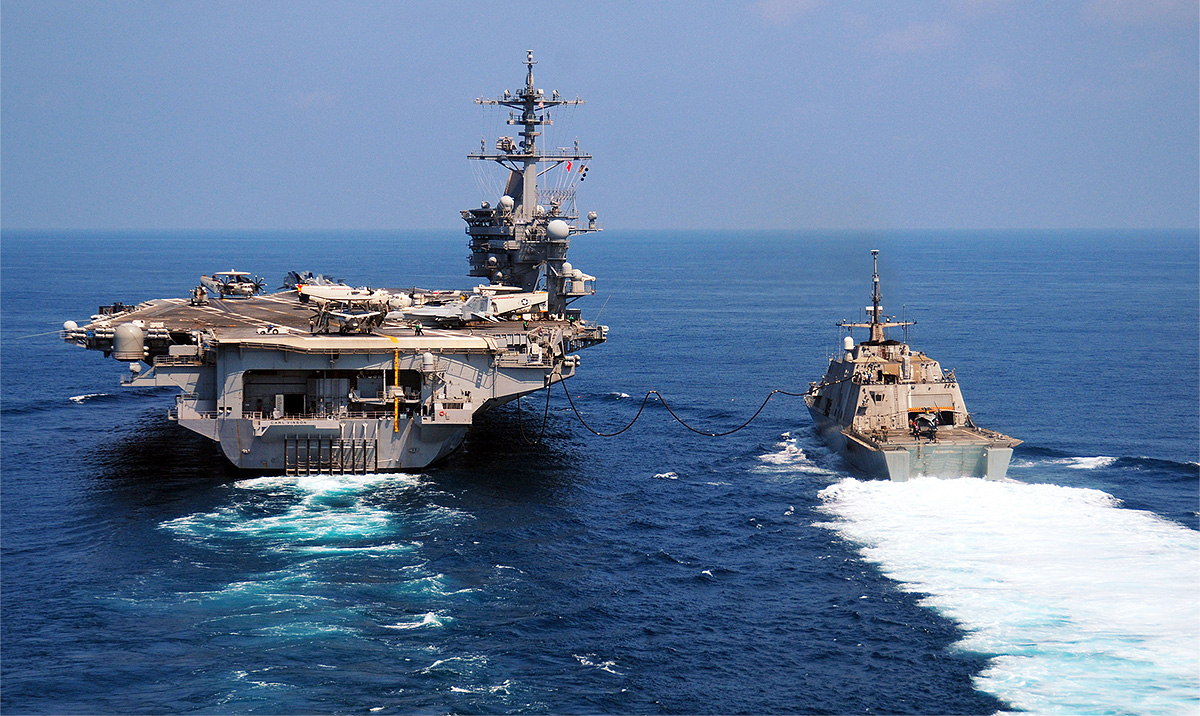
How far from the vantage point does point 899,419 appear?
33.9 meters

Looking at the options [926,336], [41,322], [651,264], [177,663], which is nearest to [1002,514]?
[177,663]

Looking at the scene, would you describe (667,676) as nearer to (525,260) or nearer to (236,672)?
(236,672)

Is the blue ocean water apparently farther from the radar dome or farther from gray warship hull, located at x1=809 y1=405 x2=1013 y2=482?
the radar dome

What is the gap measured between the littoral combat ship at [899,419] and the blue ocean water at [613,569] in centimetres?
76

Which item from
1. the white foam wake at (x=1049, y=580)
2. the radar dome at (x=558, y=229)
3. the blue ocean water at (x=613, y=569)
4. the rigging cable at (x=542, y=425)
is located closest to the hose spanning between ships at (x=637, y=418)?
the rigging cable at (x=542, y=425)

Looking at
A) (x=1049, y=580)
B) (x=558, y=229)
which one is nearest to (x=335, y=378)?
(x=558, y=229)

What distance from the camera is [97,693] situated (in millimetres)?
18594

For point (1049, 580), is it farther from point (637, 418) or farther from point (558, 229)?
point (558, 229)

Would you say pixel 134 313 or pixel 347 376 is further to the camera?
pixel 134 313

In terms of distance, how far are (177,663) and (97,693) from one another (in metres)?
1.43

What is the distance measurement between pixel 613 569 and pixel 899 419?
12.8 m

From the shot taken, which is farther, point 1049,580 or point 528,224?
point 528,224

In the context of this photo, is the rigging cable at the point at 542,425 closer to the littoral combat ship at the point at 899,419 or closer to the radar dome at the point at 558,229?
the radar dome at the point at 558,229

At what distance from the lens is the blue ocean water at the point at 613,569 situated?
1908cm
